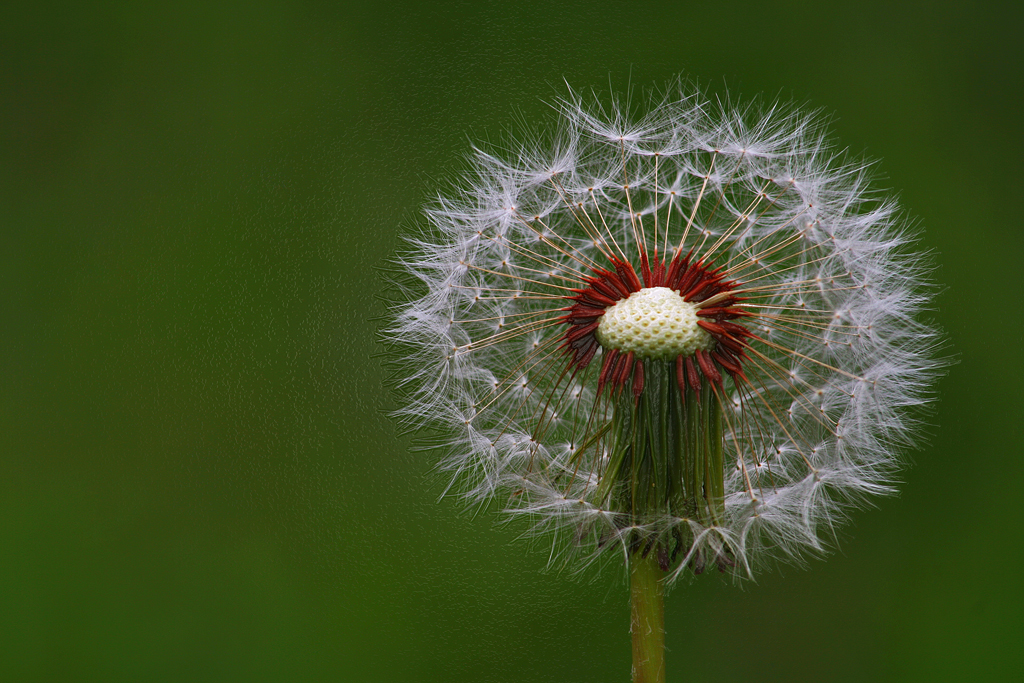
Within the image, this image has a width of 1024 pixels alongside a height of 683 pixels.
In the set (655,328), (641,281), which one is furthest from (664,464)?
(641,281)

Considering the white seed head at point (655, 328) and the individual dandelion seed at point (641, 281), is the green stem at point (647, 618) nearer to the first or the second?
the individual dandelion seed at point (641, 281)

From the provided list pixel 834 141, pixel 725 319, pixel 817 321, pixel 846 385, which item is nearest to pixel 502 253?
pixel 725 319

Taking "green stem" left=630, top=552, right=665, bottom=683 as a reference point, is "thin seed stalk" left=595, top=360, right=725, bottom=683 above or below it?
above

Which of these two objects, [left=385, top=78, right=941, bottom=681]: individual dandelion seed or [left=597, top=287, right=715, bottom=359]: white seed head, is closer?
[left=597, top=287, right=715, bottom=359]: white seed head

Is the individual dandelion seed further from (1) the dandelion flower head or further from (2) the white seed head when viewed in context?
(2) the white seed head

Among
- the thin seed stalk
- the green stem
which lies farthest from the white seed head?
the green stem

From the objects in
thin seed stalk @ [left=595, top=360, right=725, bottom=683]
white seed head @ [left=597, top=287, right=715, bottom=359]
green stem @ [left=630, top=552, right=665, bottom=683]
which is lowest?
green stem @ [left=630, top=552, right=665, bottom=683]

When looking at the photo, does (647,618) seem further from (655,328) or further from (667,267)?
(667,267)

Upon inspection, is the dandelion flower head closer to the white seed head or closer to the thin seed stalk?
the thin seed stalk

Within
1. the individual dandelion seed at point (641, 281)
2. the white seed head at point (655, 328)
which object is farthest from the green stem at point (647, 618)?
the white seed head at point (655, 328)
